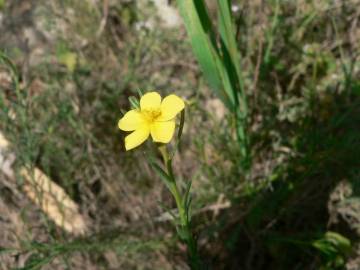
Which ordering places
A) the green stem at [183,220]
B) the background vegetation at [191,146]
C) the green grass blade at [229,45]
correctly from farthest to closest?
the background vegetation at [191,146] → the green grass blade at [229,45] → the green stem at [183,220]

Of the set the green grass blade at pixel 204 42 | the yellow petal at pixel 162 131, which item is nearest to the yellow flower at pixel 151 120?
the yellow petal at pixel 162 131

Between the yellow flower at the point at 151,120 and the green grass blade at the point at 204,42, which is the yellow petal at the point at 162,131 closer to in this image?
the yellow flower at the point at 151,120

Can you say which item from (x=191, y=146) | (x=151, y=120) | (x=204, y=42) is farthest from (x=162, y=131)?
(x=191, y=146)

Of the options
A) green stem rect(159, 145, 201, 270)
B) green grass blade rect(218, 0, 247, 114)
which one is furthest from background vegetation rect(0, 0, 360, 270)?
green stem rect(159, 145, 201, 270)

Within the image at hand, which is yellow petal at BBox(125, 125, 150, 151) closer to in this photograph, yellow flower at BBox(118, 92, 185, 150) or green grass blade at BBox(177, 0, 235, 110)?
yellow flower at BBox(118, 92, 185, 150)

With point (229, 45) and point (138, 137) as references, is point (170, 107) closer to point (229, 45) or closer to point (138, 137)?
point (138, 137)

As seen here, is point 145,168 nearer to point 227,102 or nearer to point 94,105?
point 94,105
